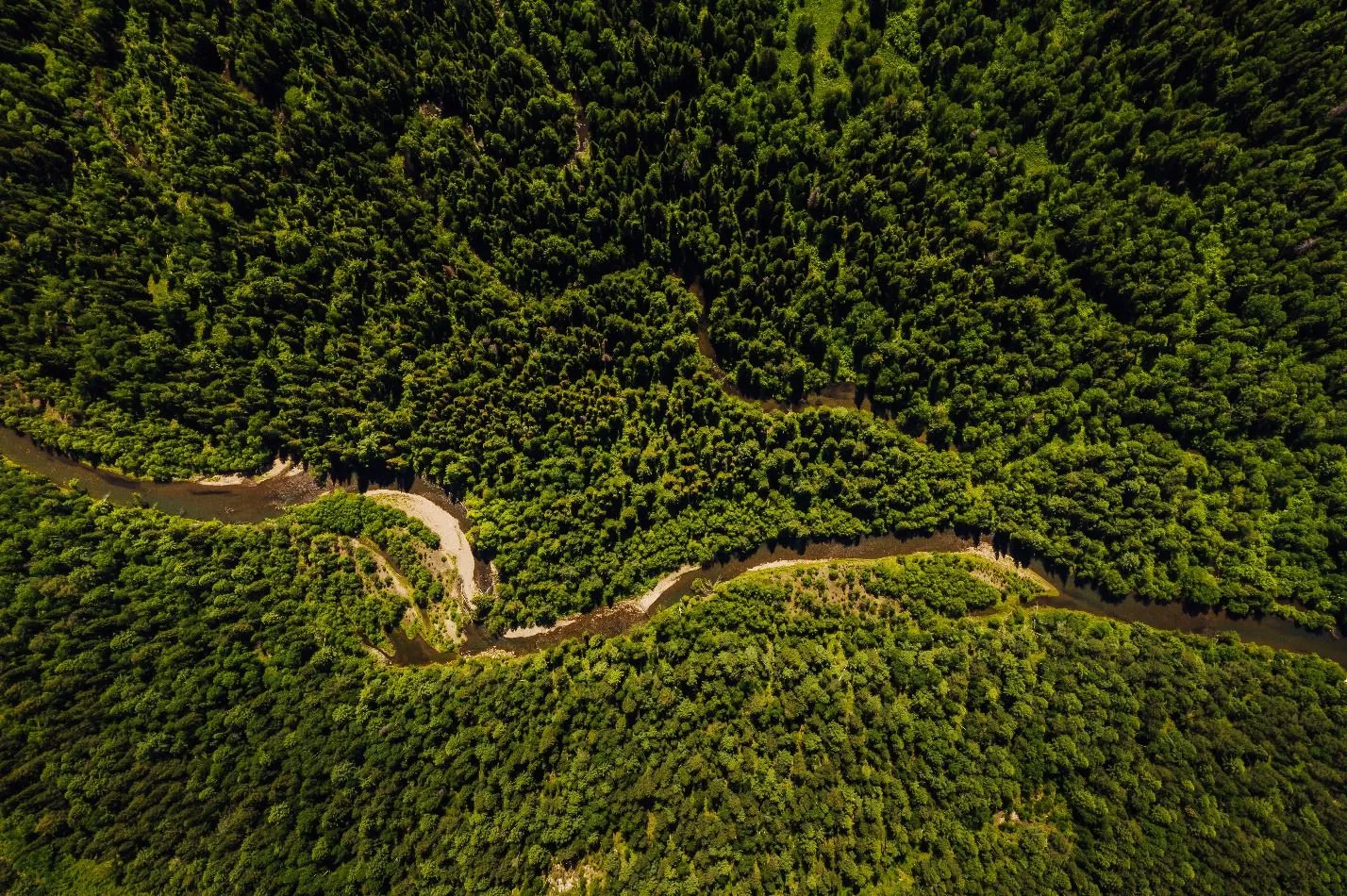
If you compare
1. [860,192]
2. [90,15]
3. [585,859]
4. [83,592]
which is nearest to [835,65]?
[860,192]

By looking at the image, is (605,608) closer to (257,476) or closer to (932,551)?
(932,551)

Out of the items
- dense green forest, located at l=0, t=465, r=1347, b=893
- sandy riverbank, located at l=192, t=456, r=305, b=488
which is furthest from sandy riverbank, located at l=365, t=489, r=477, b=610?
sandy riverbank, located at l=192, t=456, r=305, b=488

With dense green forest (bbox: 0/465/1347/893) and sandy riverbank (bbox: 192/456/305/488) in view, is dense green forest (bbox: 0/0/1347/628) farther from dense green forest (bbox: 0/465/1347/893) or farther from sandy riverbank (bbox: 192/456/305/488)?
dense green forest (bbox: 0/465/1347/893)

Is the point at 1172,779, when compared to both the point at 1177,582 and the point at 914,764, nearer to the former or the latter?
the point at 1177,582

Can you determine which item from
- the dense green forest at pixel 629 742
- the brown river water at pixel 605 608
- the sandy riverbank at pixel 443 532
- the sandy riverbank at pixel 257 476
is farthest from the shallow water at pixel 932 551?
the sandy riverbank at pixel 257 476

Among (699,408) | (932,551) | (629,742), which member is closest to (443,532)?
(629,742)

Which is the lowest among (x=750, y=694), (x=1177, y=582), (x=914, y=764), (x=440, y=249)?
(x=914, y=764)

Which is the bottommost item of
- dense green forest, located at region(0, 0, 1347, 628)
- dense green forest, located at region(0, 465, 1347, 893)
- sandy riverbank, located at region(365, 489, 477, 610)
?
dense green forest, located at region(0, 465, 1347, 893)
